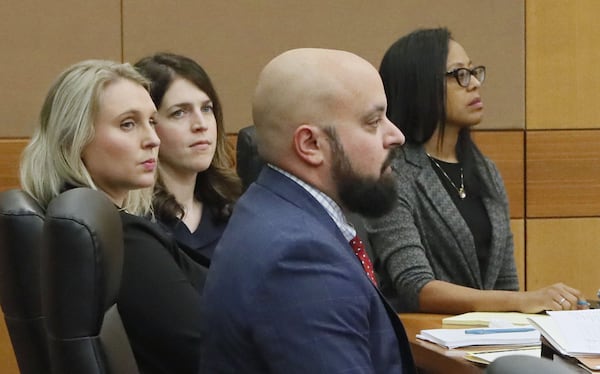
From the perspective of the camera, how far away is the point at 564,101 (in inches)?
171

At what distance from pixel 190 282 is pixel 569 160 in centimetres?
242

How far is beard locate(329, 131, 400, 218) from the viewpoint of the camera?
1.90 m

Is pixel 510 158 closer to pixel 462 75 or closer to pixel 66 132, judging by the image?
pixel 462 75

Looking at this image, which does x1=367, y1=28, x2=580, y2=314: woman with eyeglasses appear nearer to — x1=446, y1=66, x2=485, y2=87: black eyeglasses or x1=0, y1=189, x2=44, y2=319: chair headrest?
x1=446, y1=66, x2=485, y2=87: black eyeglasses

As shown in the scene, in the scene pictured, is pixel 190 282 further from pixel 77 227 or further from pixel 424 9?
pixel 424 9

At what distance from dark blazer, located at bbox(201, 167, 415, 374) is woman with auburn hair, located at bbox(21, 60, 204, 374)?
420 mm

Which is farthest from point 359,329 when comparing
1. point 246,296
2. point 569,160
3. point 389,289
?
point 569,160

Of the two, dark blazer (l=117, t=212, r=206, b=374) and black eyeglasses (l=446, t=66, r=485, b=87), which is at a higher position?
black eyeglasses (l=446, t=66, r=485, b=87)

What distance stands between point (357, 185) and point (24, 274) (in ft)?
2.14

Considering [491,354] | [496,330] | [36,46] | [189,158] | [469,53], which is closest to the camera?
[491,354]

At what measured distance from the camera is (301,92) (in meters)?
1.88

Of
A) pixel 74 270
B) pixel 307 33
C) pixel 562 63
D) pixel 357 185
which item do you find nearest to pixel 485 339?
pixel 357 185

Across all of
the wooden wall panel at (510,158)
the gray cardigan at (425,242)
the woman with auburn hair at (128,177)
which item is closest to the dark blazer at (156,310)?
the woman with auburn hair at (128,177)

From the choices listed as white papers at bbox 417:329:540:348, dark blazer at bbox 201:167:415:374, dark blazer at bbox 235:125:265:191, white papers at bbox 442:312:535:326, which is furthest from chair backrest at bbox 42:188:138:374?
dark blazer at bbox 235:125:265:191
